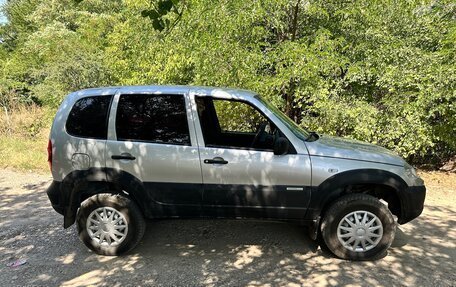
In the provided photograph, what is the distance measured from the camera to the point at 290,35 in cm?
798

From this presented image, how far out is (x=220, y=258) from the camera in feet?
13.3

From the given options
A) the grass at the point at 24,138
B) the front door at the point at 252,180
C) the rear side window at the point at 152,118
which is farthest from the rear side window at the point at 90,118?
the grass at the point at 24,138

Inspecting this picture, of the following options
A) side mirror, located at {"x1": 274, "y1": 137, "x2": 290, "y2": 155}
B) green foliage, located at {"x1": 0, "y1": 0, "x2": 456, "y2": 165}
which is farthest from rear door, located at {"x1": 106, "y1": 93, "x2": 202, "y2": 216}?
green foliage, located at {"x1": 0, "y1": 0, "x2": 456, "y2": 165}

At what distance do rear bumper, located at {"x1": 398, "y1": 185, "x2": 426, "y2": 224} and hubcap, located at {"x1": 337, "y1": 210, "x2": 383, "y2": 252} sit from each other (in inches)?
12.3

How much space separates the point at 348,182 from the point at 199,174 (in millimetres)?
1533

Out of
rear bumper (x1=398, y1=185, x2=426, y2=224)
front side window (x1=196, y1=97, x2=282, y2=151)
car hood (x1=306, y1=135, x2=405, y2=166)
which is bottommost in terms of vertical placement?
rear bumper (x1=398, y1=185, x2=426, y2=224)

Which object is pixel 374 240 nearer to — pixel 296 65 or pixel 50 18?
pixel 296 65

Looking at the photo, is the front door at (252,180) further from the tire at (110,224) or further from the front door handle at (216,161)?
the tire at (110,224)

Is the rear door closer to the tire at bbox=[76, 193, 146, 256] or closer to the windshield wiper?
the tire at bbox=[76, 193, 146, 256]

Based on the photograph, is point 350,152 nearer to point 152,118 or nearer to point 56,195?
point 152,118

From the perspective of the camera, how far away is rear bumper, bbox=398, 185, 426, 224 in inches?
153

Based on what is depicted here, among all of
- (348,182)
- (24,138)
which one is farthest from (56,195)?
(24,138)

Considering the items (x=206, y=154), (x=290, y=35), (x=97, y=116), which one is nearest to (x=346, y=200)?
(x=206, y=154)

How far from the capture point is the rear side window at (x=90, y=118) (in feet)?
13.3
